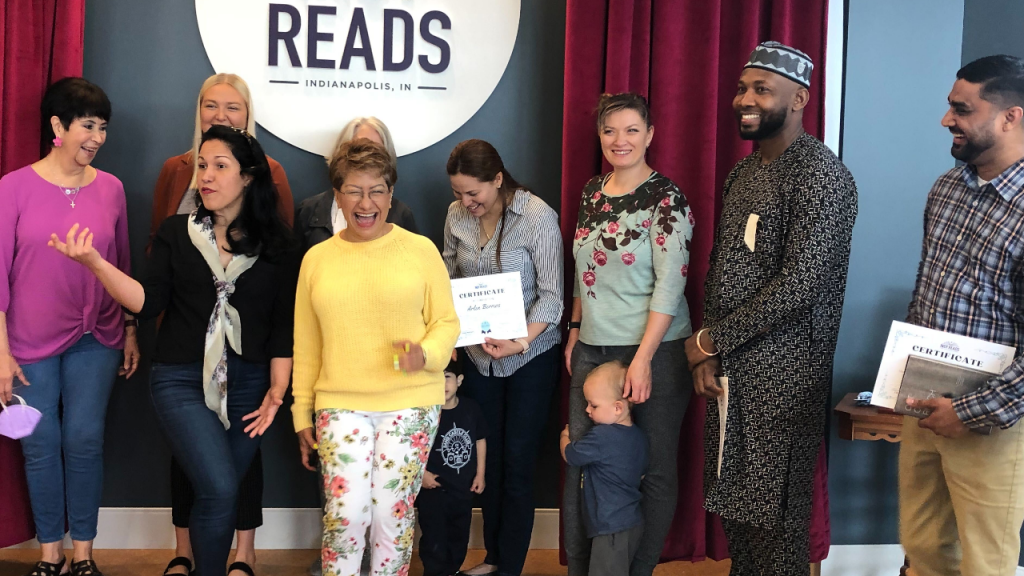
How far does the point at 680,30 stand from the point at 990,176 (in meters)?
1.33

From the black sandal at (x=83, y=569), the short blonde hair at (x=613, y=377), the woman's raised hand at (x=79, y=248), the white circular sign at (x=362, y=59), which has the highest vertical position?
the white circular sign at (x=362, y=59)

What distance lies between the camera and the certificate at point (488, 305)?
8.71 ft

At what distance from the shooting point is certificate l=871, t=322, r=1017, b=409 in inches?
75.1

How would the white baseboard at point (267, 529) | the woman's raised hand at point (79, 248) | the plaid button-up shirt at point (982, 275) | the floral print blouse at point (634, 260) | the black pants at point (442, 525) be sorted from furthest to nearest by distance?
the white baseboard at point (267, 529)
the black pants at point (442, 525)
the floral print blouse at point (634, 260)
the woman's raised hand at point (79, 248)
the plaid button-up shirt at point (982, 275)

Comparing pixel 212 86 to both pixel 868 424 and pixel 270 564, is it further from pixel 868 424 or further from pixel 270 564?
pixel 868 424

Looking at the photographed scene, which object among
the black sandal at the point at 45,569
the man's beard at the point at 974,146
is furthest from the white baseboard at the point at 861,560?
the black sandal at the point at 45,569

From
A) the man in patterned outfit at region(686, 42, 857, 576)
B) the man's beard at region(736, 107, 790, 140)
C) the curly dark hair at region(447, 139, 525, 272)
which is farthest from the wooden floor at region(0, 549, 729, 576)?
the man's beard at region(736, 107, 790, 140)

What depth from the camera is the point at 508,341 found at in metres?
2.69

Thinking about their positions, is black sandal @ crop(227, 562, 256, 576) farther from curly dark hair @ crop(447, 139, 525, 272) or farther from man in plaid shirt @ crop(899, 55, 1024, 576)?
man in plaid shirt @ crop(899, 55, 1024, 576)

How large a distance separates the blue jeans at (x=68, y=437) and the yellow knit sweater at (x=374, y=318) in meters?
1.00

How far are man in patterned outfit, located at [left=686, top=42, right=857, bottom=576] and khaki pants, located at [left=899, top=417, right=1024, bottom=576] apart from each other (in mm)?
271

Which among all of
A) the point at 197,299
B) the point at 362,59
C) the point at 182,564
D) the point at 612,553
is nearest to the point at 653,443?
the point at 612,553

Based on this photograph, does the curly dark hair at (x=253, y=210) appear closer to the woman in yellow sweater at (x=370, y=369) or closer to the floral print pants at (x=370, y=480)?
the woman in yellow sweater at (x=370, y=369)

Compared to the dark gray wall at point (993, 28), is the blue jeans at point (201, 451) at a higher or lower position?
lower
